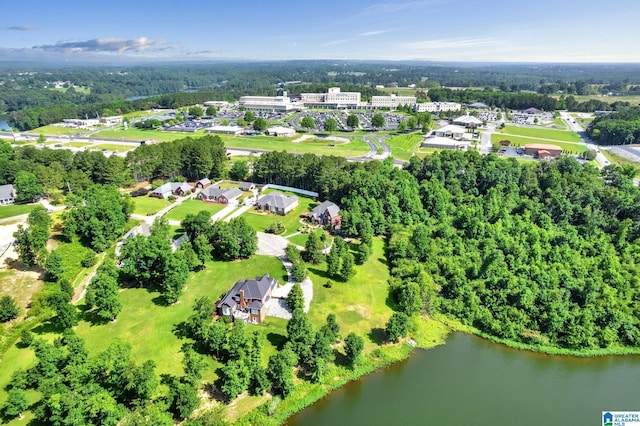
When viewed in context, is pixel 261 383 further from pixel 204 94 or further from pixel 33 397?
pixel 204 94

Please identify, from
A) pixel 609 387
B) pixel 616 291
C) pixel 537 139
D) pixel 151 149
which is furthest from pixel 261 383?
pixel 537 139

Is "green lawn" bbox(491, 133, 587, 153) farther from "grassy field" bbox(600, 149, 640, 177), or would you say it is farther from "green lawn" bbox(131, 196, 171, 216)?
"green lawn" bbox(131, 196, 171, 216)

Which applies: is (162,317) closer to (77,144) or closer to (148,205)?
(148,205)

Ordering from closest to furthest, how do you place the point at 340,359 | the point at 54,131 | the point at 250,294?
the point at 340,359 → the point at 250,294 → the point at 54,131

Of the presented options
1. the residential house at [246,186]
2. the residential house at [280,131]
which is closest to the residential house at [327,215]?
the residential house at [246,186]

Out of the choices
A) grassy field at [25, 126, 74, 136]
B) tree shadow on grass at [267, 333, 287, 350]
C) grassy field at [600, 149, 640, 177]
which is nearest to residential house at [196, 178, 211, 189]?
tree shadow on grass at [267, 333, 287, 350]

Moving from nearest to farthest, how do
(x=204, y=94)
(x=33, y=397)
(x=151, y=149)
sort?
(x=33, y=397) → (x=151, y=149) → (x=204, y=94)

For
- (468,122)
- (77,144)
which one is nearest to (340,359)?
(77,144)

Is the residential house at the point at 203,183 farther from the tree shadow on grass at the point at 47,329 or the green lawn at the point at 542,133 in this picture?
the green lawn at the point at 542,133
